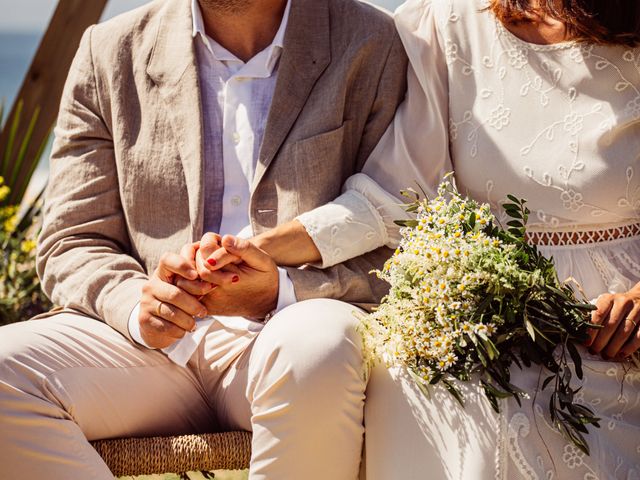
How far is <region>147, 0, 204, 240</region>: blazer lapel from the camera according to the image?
9.72 feet

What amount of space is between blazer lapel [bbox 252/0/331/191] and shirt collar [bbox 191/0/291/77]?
29mm

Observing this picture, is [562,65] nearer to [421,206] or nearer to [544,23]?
[544,23]

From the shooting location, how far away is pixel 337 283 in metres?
2.89

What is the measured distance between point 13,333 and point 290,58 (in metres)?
1.25

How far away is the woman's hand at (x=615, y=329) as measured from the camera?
8.21ft

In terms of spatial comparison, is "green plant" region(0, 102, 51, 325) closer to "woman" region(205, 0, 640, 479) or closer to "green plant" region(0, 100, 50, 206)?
"green plant" region(0, 100, 50, 206)

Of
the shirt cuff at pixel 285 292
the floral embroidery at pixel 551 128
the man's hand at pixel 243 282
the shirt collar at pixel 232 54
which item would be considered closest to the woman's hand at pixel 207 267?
the man's hand at pixel 243 282

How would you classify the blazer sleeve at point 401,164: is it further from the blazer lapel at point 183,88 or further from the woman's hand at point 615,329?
the woman's hand at point 615,329

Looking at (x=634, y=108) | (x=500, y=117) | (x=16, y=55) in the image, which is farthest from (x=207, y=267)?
(x=16, y=55)

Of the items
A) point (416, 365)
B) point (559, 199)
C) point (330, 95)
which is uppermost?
point (330, 95)

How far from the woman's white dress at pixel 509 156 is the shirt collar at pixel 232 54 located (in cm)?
40

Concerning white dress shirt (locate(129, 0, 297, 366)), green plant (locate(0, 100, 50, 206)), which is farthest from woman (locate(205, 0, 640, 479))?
green plant (locate(0, 100, 50, 206))

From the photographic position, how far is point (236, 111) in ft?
10.1

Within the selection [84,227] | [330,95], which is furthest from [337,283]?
[84,227]
